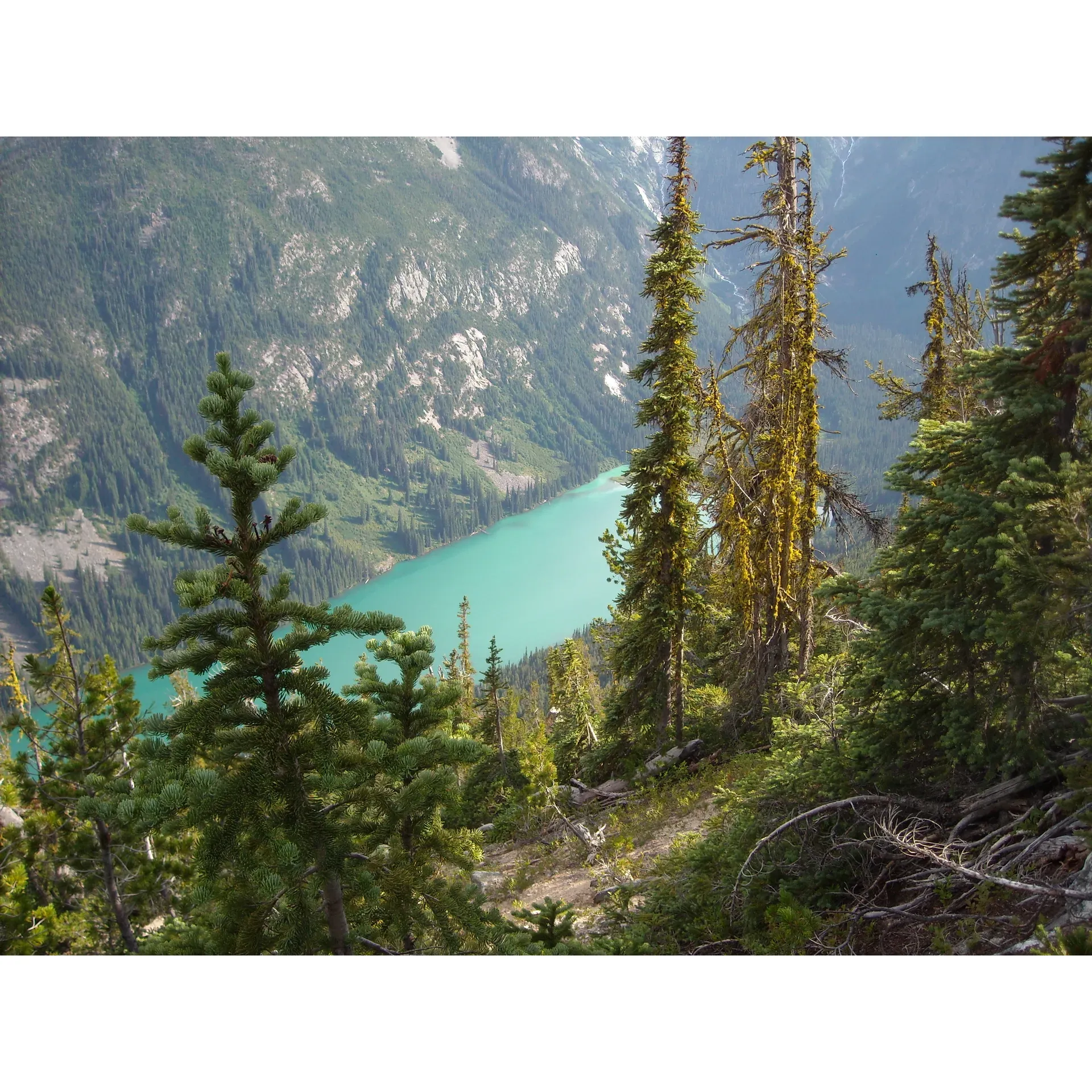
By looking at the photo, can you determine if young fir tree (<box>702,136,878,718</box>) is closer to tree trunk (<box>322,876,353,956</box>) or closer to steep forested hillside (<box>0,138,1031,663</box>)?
steep forested hillside (<box>0,138,1031,663</box>)

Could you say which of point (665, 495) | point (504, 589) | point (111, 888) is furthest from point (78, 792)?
point (504, 589)

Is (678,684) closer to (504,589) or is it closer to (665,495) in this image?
(665,495)

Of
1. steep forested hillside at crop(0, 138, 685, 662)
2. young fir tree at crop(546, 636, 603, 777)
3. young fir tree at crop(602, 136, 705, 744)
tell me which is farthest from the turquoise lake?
young fir tree at crop(602, 136, 705, 744)

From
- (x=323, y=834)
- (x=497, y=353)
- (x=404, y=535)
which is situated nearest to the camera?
(x=323, y=834)

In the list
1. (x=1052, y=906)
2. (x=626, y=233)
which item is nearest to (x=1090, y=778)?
(x=1052, y=906)

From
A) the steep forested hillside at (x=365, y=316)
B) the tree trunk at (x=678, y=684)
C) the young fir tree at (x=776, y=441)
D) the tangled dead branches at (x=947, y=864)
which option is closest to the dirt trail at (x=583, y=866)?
the tree trunk at (x=678, y=684)

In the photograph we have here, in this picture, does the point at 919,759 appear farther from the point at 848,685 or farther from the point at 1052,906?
the point at 1052,906

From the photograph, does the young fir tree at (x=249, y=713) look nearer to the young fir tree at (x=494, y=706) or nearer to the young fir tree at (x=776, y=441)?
the young fir tree at (x=776, y=441)
